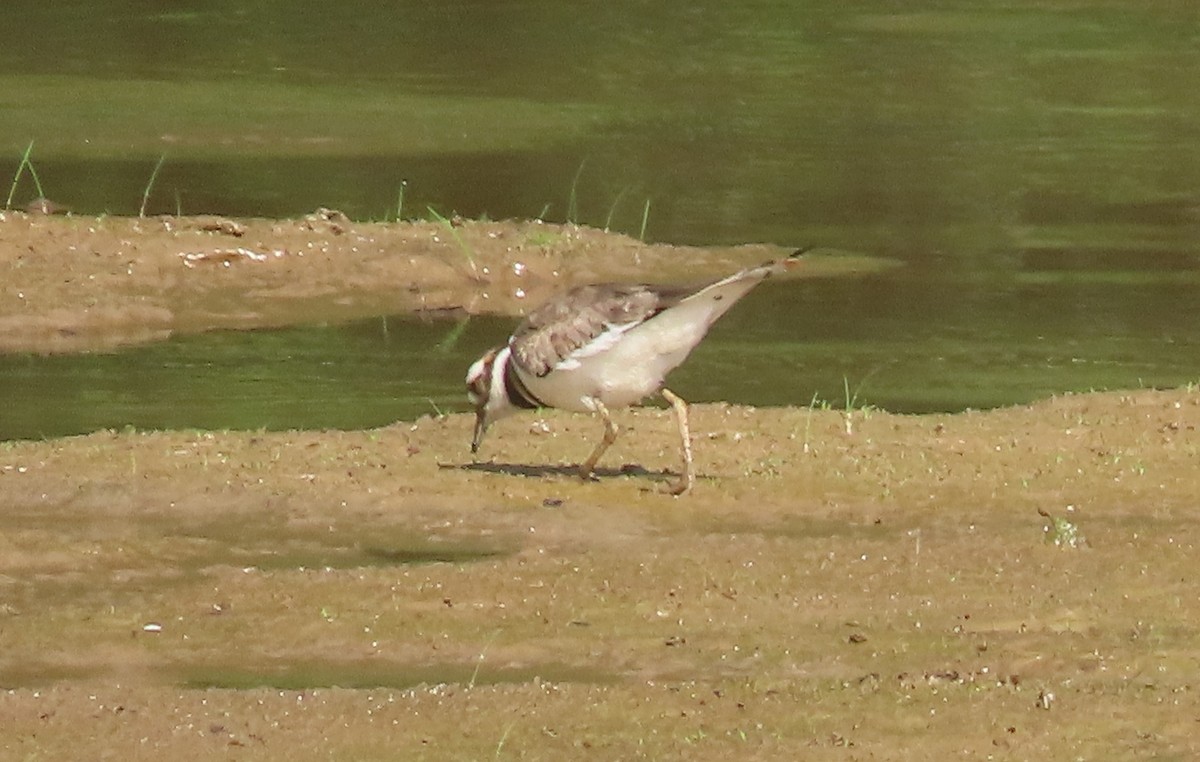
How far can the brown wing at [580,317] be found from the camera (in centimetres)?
903

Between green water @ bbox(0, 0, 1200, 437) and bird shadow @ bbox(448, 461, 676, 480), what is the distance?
1910 mm

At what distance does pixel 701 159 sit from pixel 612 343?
11677mm

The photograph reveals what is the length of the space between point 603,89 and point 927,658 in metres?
17.6

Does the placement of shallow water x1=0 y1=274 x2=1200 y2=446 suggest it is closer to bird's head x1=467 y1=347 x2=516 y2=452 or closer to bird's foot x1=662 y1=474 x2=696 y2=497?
bird's head x1=467 y1=347 x2=516 y2=452

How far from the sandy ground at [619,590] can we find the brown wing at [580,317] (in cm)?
45

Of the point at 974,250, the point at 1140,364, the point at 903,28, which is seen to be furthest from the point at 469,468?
the point at 903,28

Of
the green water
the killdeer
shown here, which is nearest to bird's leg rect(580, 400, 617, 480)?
the killdeer

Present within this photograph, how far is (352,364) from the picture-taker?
13.4 meters

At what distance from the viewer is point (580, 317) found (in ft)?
30.1

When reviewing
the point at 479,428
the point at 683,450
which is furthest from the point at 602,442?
the point at 479,428

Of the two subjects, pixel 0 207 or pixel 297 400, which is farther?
pixel 0 207

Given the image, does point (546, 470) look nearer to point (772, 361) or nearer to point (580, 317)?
point (580, 317)

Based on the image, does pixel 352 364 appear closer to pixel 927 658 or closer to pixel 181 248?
pixel 181 248

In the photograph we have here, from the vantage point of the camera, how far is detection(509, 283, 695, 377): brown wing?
9031 mm
